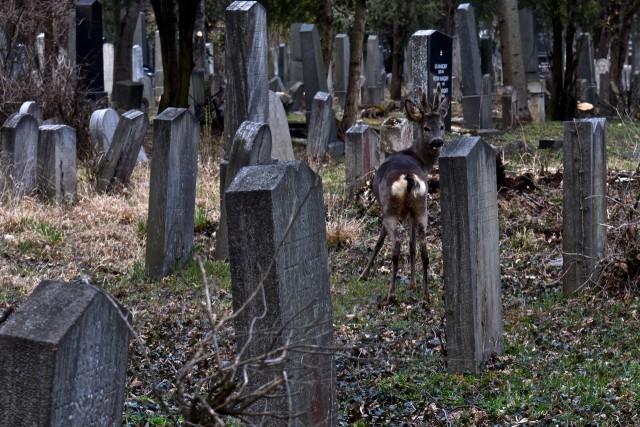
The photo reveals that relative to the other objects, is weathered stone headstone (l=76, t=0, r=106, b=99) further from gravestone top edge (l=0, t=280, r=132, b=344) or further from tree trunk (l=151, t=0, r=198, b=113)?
gravestone top edge (l=0, t=280, r=132, b=344)

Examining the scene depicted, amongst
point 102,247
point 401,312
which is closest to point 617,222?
point 401,312

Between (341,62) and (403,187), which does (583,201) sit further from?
(341,62)

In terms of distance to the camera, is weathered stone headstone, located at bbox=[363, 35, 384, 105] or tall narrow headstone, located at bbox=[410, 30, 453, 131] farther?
weathered stone headstone, located at bbox=[363, 35, 384, 105]

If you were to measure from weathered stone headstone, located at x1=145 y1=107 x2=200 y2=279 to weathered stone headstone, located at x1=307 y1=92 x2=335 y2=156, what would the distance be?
23.9ft

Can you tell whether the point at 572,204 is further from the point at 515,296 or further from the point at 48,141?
the point at 48,141

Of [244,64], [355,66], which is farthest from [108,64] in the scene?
[244,64]

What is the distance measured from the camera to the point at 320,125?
58.7 ft

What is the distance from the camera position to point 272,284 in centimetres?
469

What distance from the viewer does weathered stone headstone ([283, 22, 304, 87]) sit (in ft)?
92.5

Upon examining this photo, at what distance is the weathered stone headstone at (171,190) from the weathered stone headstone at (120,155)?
3.49 metres

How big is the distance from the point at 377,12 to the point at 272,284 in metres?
33.7

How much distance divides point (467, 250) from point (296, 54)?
2452 centimetres

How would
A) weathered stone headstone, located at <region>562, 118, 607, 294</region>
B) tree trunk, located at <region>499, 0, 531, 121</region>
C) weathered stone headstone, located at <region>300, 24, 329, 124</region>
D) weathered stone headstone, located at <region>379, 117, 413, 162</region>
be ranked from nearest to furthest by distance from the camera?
weathered stone headstone, located at <region>562, 118, 607, 294</region> → weathered stone headstone, located at <region>379, 117, 413, 162</region> → weathered stone headstone, located at <region>300, 24, 329, 124</region> → tree trunk, located at <region>499, 0, 531, 121</region>

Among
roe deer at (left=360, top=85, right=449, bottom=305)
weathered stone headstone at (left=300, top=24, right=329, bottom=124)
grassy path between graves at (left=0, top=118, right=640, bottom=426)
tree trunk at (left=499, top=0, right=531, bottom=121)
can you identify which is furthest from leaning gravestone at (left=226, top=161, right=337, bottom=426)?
tree trunk at (left=499, top=0, right=531, bottom=121)
